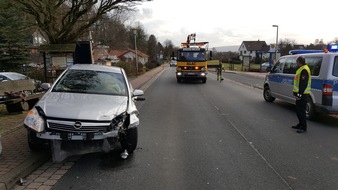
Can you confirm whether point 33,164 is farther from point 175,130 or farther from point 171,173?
point 175,130

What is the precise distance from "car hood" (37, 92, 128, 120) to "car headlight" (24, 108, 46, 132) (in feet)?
0.42

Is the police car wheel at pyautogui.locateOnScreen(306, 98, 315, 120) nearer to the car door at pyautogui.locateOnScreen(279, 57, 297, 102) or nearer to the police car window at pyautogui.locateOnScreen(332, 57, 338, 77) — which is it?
the police car window at pyautogui.locateOnScreen(332, 57, 338, 77)

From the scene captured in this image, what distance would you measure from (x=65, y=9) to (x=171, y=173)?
41.8ft

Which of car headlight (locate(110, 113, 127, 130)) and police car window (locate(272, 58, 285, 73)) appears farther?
police car window (locate(272, 58, 285, 73))

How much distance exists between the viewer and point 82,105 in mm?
5246

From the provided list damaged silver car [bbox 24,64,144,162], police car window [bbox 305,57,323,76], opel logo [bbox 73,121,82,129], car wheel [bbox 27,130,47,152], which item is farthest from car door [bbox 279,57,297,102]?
car wheel [bbox 27,130,47,152]

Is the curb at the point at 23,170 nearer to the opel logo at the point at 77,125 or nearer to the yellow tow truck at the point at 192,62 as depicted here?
the opel logo at the point at 77,125

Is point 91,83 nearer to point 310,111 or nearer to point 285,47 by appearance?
point 310,111

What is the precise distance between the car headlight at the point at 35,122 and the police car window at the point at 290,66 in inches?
342

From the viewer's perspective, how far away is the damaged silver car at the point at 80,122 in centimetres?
480

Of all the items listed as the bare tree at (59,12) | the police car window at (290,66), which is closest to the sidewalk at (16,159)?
the bare tree at (59,12)

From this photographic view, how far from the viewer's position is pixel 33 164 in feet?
16.4

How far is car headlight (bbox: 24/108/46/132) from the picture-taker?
15.7 ft

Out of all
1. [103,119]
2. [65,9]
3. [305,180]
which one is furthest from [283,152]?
[65,9]
